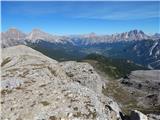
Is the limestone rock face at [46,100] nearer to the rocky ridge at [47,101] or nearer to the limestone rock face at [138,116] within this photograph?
the rocky ridge at [47,101]

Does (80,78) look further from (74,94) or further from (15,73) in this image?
(74,94)

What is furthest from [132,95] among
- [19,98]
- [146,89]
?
[19,98]

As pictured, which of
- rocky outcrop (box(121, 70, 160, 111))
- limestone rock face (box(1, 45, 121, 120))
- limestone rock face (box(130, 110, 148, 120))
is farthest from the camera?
rocky outcrop (box(121, 70, 160, 111))

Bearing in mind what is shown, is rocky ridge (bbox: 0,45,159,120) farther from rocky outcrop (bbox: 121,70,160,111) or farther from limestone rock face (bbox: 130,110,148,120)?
rocky outcrop (bbox: 121,70,160,111)

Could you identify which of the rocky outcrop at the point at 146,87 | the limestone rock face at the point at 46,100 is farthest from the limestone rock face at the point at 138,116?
the rocky outcrop at the point at 146,87

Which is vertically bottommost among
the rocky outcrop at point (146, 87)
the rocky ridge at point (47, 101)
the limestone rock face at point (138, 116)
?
the rocky outcrop at point (146, 87)

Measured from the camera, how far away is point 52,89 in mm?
46062

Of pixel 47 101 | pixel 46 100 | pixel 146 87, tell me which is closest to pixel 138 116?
pixel 47 101

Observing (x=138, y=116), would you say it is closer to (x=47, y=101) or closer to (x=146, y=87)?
(x=47, y=101)

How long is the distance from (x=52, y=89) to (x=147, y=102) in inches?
Result: 3398

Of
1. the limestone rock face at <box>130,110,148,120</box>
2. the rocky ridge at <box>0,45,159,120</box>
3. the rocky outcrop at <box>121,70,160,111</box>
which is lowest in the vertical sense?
the rocky outcrop at <box>121,70,160,111</box>

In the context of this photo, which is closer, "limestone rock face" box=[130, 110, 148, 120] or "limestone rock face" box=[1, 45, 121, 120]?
"limestone rock face" box=[1, 45, 121, 120]

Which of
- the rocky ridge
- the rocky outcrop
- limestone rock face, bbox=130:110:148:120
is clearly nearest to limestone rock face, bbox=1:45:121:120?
the rocky ridge

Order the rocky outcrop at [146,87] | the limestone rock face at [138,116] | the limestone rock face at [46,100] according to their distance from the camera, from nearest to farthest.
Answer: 1. the limestone rock face at [46,100]
2. the limestone rock face at [138,116]
3. the rocky outcrop at [146,87]
